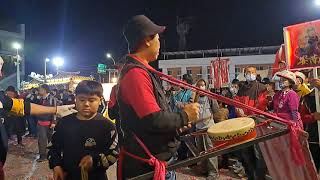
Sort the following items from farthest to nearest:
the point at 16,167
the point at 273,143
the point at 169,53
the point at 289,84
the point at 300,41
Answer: the point at 169,53, the point at 16,167, the point at 300,41, the point at 289,84, the point at 273,143

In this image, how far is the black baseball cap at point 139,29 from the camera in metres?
2.53

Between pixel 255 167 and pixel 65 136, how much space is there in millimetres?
3801

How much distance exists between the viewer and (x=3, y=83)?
4353 cm

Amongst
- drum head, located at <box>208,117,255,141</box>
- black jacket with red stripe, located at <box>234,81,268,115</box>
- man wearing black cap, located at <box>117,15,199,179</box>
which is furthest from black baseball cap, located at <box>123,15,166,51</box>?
black jacket with red stripe, located at <box>234,81,268,115</box>

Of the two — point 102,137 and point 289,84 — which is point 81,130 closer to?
point 102,137

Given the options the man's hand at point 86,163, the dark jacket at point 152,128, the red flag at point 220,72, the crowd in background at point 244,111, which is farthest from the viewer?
the red flag at point 220,72

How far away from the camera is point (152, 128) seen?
7.47ft

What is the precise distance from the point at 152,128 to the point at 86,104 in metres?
1.52

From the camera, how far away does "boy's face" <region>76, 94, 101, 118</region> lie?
142 inches

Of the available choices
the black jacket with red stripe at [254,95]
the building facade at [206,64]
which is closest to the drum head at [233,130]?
the black jacket with red stripe at [254,95]

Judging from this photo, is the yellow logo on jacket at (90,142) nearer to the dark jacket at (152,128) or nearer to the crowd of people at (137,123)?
the crowd of people at (137,123)

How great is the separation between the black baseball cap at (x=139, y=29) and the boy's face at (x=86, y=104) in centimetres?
123

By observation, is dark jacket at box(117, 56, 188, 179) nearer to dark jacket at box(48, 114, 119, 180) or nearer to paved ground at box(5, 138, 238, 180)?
dark jacket at box(48, 114, 119, 180)

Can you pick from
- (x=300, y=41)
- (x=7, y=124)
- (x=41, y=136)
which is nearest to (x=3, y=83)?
(x=7, y=124)
